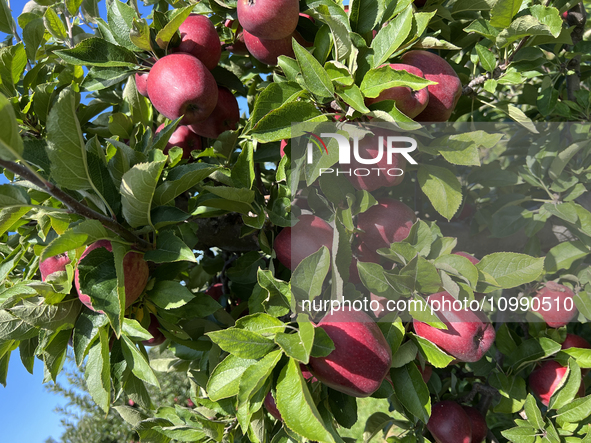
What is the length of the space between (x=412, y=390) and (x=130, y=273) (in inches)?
24.3

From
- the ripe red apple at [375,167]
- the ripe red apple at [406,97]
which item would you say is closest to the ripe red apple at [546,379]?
the ripe red apple at [375,167]

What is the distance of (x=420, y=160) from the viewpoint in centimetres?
104

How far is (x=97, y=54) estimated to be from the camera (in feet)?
3.35

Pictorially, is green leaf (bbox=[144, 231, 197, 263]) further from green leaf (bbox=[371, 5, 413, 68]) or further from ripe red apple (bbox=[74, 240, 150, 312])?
green leaf (bbox=[371, 5, 413, 68])

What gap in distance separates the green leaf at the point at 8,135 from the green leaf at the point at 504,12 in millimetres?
967

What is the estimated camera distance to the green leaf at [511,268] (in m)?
0.88

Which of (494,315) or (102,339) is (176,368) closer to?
(102,339)

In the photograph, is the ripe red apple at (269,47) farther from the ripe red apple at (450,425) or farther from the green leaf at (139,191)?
the ripe red apple at (450,425)

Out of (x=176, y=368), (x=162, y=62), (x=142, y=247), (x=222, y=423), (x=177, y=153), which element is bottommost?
(x=176, y=368)

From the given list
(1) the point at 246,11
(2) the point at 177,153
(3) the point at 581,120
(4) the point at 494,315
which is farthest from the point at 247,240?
(3) the point at 581,120

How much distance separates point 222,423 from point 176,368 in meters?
0.44

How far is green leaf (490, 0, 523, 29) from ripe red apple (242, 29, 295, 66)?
475 mm

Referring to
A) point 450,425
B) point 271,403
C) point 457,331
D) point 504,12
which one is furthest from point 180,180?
point 450,425

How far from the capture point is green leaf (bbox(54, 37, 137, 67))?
982mm
